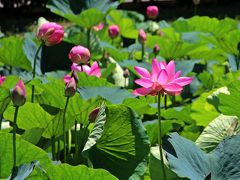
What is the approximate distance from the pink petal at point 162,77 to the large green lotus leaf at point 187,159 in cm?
9

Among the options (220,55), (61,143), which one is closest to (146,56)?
(220,55)

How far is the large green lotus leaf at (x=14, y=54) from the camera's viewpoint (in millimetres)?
1673

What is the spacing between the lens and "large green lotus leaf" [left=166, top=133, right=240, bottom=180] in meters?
1.04

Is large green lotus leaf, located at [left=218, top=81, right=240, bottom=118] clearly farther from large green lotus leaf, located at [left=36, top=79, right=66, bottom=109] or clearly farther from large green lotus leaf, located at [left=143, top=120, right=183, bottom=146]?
large green lotus leaf, located at [left=36, top=79, right=66, bottom=109]

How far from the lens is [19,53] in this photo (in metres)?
1.70

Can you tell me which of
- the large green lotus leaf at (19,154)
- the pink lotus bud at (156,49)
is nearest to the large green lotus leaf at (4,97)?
the large green lotus leaf at (19,154)

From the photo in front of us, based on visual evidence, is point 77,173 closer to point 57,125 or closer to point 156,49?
point 57,125

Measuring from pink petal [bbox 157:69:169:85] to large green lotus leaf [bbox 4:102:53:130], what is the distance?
252 mm

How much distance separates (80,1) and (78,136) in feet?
3.69

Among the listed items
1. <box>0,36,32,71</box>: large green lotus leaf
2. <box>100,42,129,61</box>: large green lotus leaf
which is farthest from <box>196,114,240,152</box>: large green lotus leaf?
<box>100,42,129,61</box>: large green lotus leaf

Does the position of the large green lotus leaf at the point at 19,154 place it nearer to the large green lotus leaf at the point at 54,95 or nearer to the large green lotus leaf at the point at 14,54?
the large green lotus leaf at the point at 54,95

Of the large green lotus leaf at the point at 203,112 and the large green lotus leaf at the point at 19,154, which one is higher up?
the large green lotus leaf at the point at 19,154

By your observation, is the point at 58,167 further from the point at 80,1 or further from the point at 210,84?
the point at 80,1

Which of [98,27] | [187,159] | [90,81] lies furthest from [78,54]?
[98,27]
